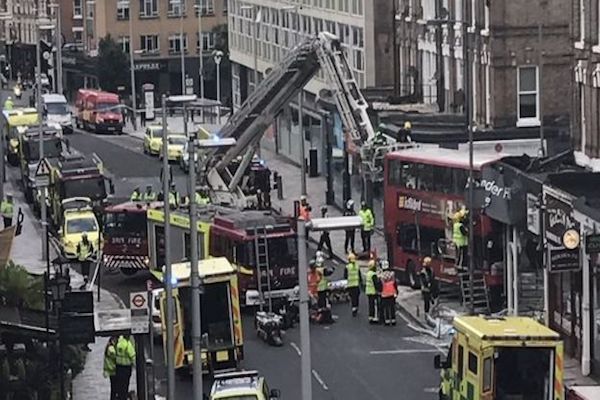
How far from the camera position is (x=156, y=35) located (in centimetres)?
12925

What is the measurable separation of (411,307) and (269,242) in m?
3.90

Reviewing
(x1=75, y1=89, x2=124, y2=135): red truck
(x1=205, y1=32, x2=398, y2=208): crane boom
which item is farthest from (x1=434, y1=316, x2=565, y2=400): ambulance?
(x1=75, y1=89, x2=124, y2=135): red truck

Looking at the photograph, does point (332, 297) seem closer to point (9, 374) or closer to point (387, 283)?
point (387, 283)

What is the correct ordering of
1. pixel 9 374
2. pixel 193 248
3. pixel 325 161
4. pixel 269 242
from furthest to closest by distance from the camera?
pixel 325 161 → pixel 269 242 → pixel 9 374 → pixel 193 248

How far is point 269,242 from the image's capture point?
46.6 m

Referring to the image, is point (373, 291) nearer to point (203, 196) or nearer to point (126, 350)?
point (126, 350)

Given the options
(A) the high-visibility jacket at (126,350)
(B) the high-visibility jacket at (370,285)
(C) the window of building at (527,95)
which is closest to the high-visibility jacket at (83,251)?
(B) the high-visibility jacket at (370,285)

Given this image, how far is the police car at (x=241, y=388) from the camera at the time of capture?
3078 cm

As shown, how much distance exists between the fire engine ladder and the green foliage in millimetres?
8247

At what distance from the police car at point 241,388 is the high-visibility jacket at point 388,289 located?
1193cm

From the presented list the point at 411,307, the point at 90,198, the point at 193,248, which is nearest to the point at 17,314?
the point at 193,248

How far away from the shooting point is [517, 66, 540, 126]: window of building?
2274 inches

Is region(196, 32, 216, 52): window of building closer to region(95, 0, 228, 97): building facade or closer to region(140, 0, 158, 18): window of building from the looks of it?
region(95, 0, 228, 97): building facade

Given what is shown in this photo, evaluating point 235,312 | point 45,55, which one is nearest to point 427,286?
point 235,312
